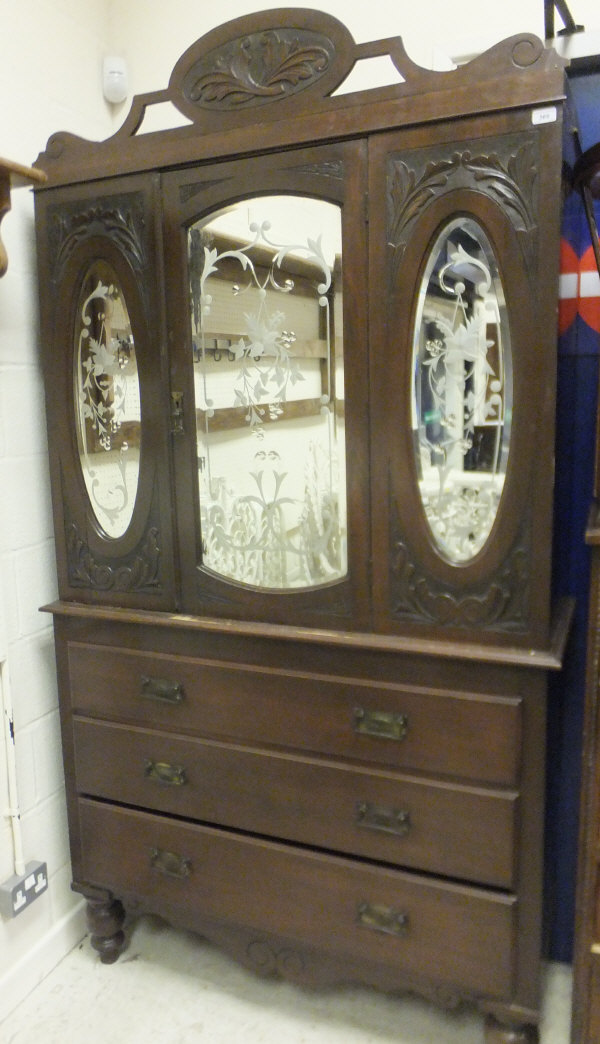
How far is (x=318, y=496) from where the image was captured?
148 cm

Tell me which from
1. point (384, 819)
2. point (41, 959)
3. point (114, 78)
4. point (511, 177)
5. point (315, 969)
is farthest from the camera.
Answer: point (114, 78)

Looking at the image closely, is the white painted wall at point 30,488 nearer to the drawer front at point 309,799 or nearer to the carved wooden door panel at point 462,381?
the drawer front at point 309,799

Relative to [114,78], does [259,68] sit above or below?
below

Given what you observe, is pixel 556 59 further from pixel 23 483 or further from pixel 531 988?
pixel 531 988

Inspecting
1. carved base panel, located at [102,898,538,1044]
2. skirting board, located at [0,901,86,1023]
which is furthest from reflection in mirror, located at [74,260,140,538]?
skirting board, located at [0,901,86,1023]

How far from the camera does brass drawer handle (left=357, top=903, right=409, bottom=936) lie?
4.82ft

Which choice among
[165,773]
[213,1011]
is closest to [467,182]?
[165,773]

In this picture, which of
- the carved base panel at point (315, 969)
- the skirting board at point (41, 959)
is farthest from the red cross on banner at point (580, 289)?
the skirting board at point (41, 959)

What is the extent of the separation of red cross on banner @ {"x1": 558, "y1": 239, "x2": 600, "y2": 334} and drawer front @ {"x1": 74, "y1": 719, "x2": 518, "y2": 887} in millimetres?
975

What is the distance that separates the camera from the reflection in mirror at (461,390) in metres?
1.30

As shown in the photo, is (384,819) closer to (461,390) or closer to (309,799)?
(309,799)

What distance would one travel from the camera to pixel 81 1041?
5.32 feet

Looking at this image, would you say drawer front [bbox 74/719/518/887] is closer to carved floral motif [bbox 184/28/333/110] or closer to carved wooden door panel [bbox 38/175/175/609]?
carved wooden door panel [bbox 38/175/175/609]

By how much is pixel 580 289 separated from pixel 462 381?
0.48 meters
